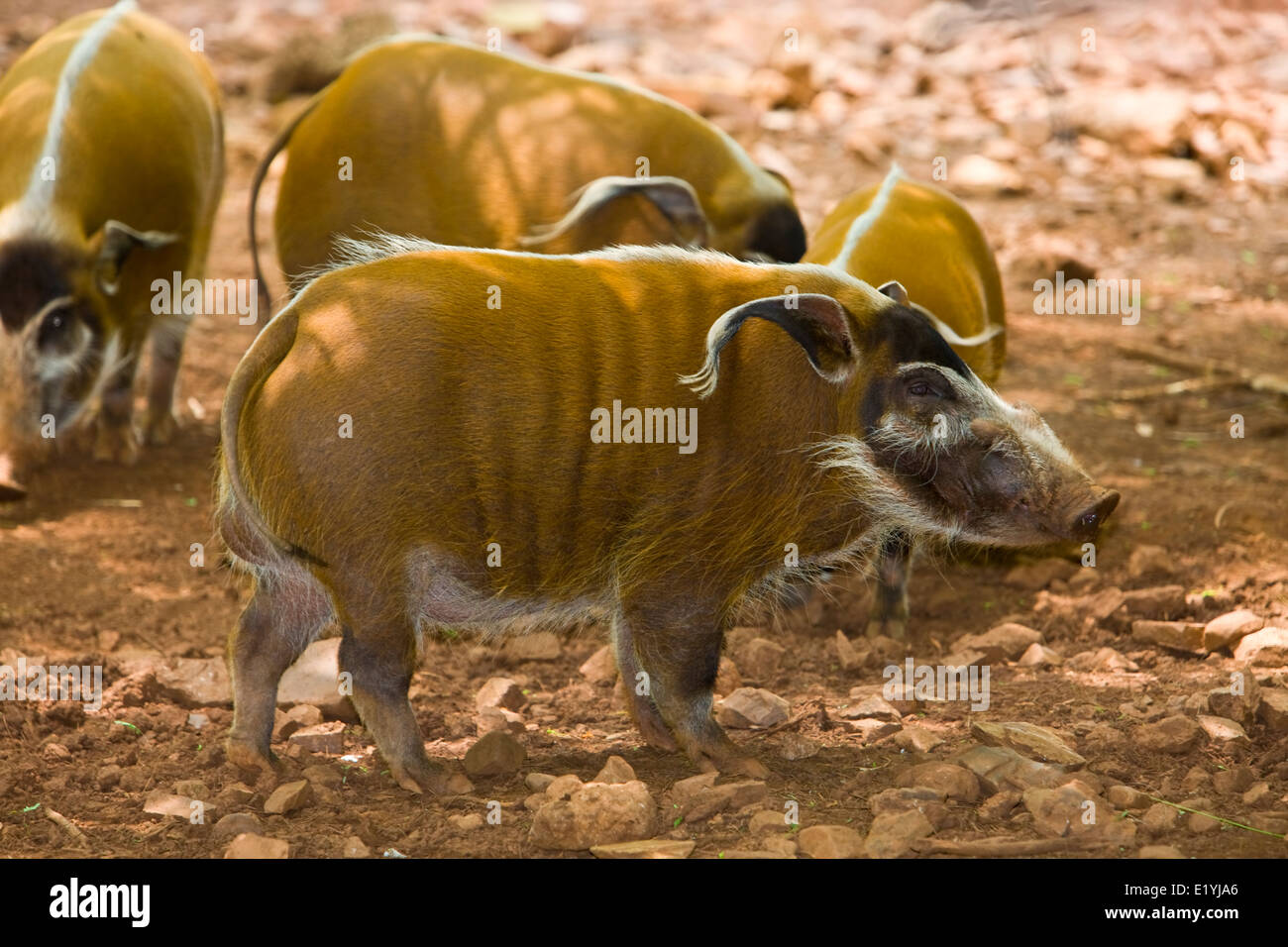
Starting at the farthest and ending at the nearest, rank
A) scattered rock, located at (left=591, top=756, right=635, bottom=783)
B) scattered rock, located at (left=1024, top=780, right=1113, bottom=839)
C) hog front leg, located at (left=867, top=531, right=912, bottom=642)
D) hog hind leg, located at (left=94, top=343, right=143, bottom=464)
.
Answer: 1. hog hind leg, located at (left=94, top=343, right=143, bottom=464)
2. hog front leg, located at (left=867, top=531, right=912, bottom=642)
3. scattered rock, located at (left=591, top=756, right=635, bottom=783)
4. scattered rock, located at (left=1024, top=780, right=1113, bottom=839)

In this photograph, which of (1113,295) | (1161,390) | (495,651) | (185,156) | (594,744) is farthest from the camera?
(1113,295)

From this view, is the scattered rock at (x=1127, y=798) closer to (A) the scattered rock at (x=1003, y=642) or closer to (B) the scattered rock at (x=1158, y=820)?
(B) the scattered rock at (x=1158, y=820)

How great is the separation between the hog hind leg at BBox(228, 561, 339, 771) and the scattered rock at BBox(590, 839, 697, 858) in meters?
1.05

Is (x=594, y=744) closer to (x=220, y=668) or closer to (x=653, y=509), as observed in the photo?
(x=653, y=509)

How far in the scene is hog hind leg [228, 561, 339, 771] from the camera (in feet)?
13.4

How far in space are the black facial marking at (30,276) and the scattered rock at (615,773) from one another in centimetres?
342

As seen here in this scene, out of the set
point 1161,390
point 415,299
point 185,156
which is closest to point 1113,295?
point 1161,390

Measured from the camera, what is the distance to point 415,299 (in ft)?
12.7

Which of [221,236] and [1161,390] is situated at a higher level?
[221,236]

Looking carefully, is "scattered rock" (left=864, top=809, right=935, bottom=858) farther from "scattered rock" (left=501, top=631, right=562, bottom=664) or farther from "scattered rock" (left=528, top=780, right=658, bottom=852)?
"scattered rock" (left=501, top=631, right=562, bottom=664)

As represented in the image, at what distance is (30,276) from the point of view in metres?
6.03

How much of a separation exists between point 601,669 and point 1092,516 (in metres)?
1.68

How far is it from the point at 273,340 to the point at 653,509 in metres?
1.08

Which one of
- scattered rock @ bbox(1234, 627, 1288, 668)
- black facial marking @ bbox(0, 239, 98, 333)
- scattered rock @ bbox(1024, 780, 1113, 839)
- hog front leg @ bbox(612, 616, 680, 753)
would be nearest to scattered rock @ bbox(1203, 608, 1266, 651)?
scattered rock @ bbox(1234, 627, 1288, 668)
